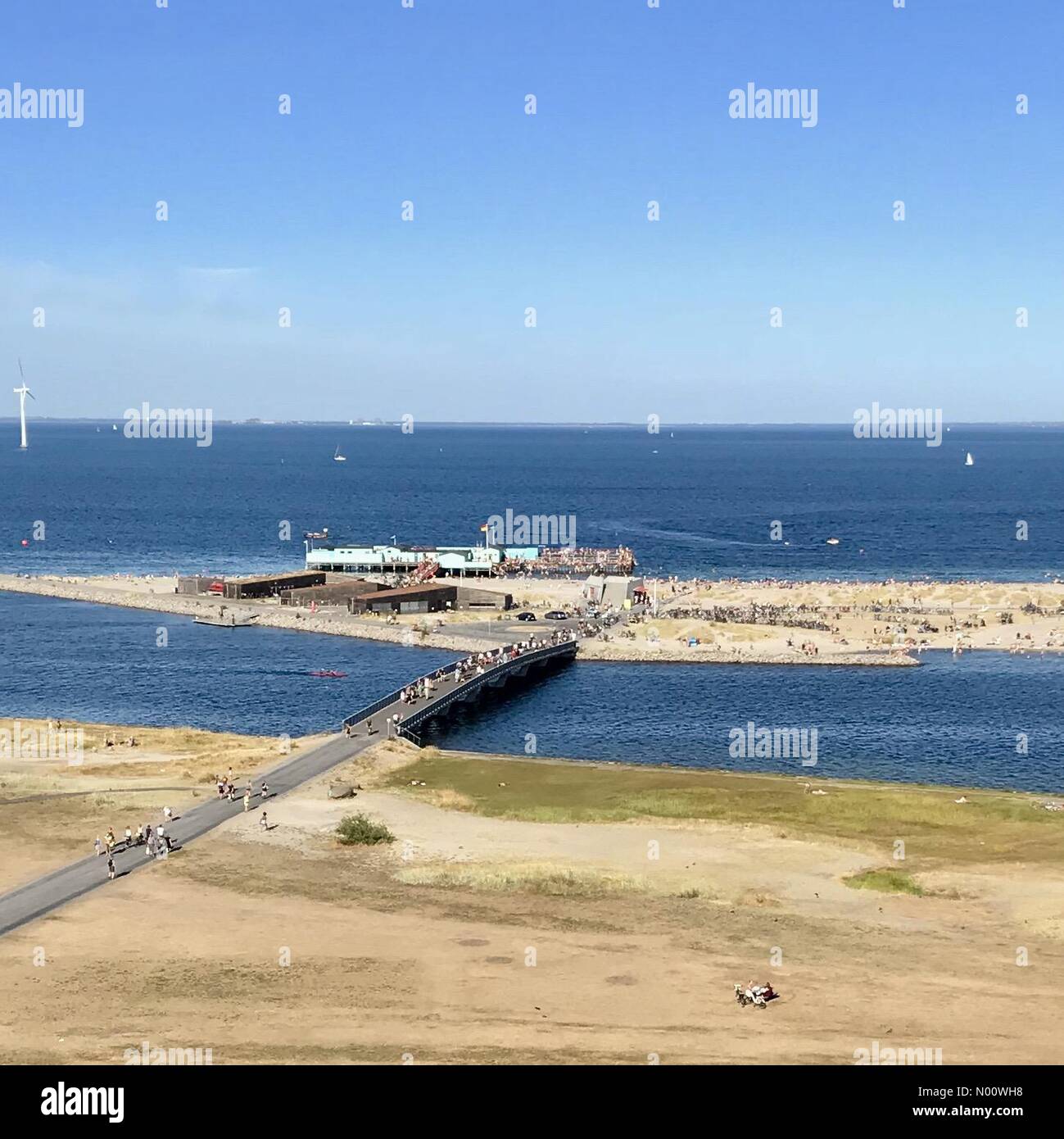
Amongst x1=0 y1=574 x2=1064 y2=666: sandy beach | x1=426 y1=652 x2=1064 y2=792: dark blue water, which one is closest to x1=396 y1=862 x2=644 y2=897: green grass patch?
x1=426 y1=652 x2=1064 y2=792: dark blue water

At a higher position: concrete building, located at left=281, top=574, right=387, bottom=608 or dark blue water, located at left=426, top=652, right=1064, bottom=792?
concrete building, located at left=281, top=574, right=387, bottom=608

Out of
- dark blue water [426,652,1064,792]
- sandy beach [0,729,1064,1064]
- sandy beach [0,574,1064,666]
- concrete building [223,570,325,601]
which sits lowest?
sandy beach [0,729,1064,1064]

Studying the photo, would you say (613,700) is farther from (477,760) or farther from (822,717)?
(477,760)

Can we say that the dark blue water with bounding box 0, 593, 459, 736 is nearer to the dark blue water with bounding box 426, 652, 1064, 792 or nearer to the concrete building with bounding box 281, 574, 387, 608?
the concrete building with bounding box 281, 574, 387, 608

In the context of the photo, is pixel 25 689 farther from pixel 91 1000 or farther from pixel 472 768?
pixel 91 1000

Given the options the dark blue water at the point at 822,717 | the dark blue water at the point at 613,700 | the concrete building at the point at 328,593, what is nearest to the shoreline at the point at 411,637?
the dark blue water at the point at 613,700

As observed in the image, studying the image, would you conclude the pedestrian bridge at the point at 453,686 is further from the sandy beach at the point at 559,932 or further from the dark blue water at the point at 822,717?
the sandy beach at the point at 559,932
